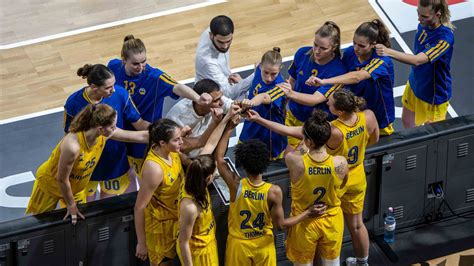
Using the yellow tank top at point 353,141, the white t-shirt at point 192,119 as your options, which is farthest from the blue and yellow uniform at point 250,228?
the yellow tank top at point 353,141

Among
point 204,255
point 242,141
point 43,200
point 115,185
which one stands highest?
point 242,141

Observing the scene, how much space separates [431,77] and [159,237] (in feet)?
9.67

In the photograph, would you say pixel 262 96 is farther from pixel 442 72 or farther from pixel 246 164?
pixel 442 72

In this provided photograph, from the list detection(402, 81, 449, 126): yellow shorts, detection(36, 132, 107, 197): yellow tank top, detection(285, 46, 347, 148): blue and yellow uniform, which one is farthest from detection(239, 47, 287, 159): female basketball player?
detection(402, 81, 449, 126): yellow shorts

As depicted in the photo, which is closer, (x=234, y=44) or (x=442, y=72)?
(x=442, y=72)

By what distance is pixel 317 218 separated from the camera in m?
9.10

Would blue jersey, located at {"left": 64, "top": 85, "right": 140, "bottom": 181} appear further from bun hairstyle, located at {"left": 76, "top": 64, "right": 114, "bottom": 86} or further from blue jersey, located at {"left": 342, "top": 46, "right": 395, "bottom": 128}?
blue jersey, located at {"left": 342, "top": 46, "right": 395, "bottom": 128}

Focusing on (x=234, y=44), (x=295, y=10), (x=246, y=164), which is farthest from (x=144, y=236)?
(x=295, y=10)

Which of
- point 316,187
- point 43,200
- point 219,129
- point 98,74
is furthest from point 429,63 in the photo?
point 43,200

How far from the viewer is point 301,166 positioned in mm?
8852

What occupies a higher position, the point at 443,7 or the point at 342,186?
the point at 443,7

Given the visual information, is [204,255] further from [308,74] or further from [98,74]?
[308,74]

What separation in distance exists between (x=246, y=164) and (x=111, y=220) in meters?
1.27

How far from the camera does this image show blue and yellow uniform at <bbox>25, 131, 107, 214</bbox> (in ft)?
29.1
